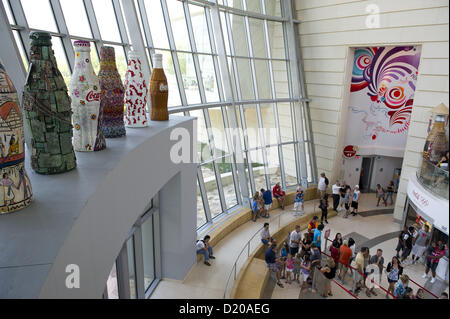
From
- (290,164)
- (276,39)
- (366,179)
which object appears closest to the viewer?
(366,179)

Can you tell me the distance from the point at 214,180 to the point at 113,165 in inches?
299

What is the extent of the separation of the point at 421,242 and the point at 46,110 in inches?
103

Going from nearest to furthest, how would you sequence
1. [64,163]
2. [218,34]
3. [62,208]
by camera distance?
1. [62,208]
2. [64,163]
3. [218,34]

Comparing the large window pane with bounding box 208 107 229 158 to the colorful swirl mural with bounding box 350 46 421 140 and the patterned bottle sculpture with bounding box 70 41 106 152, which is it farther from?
the colorful swirl mural with bounding box 350 46 421 140

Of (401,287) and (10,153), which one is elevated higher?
(10,153)

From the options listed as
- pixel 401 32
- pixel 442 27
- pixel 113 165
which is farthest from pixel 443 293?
pixel 113 165

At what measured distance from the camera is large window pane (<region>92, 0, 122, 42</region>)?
19.7 feet

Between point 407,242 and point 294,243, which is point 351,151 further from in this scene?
point 407,242

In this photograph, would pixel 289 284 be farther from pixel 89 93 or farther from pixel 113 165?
pixel 89 93

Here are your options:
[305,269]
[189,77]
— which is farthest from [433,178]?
[189,77]

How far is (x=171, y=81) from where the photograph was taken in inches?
342

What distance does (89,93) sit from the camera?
2852 mm

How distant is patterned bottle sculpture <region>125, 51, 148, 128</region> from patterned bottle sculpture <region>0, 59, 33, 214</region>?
2252 millimetres

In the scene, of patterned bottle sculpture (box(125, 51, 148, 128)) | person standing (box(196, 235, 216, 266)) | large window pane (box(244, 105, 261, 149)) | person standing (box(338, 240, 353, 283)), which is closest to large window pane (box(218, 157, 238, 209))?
large window pane (box(244, 105, 261, 149))
